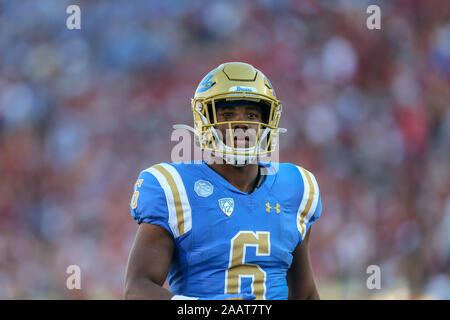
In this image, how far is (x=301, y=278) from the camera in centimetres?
204

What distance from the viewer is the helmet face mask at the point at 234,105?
1.90m

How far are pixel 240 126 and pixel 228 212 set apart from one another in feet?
0.94

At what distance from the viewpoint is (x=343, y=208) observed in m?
4.34

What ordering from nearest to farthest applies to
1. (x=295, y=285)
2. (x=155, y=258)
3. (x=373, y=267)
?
1. (x=155, y=258)
2. (x=295, y=285)
3. (x=373, y=267)

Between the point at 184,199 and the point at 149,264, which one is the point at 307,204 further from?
the point at 149,264

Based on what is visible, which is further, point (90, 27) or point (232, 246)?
point (90, 27)

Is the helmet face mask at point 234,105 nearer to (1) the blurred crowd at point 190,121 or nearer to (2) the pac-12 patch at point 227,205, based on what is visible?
(2) the pac-12 patch at point 227,205

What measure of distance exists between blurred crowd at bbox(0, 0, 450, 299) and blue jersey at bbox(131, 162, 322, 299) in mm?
2350

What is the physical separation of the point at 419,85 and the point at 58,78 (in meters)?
2.64

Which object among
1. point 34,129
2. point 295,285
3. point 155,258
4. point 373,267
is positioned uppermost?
point 34,129

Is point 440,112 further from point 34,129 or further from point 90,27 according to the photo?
point 34,129

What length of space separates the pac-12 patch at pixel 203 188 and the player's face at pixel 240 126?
0.47 ft

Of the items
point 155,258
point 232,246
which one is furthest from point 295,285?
point 155,258

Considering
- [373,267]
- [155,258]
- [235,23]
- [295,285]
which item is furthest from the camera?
[235,23]
